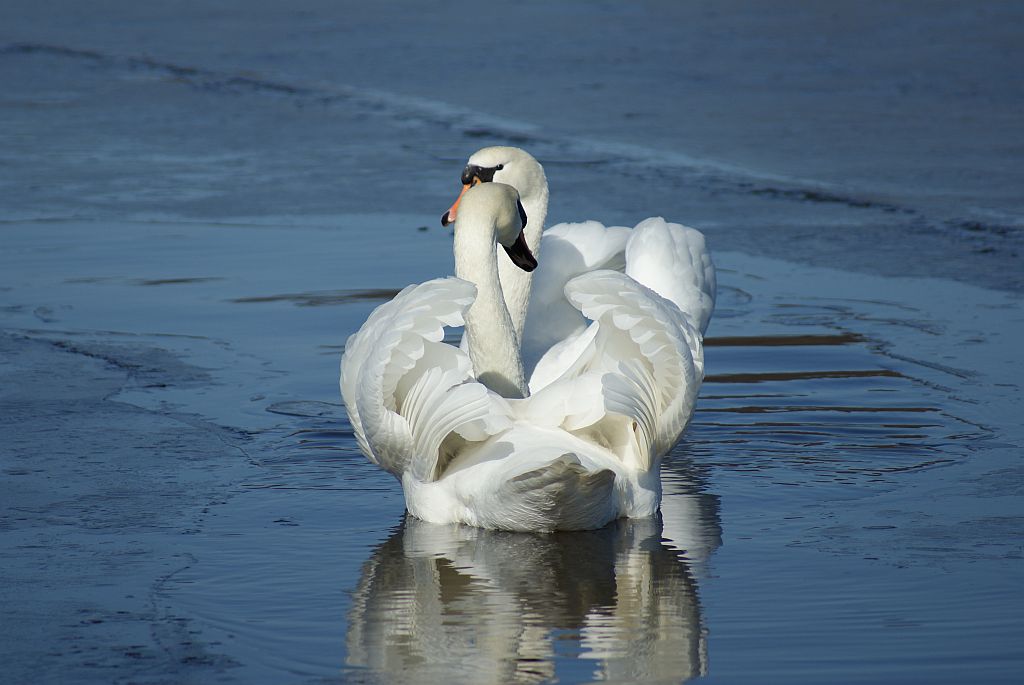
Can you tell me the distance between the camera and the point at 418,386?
5395mm

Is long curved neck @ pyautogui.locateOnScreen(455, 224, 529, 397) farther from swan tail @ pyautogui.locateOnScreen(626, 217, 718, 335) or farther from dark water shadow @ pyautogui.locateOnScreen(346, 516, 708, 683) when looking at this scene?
swan tail @ pyautogui.locateOnScreen(626, 217, 718, 335)

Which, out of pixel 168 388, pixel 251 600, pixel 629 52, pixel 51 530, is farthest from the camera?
pixel 629 52

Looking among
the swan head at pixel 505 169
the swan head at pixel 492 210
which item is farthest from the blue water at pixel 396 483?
the swan head at pixel 505 169

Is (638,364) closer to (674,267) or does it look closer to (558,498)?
(558,498)

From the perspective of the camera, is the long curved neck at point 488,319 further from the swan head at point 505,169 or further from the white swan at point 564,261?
the swan head at point 505,169

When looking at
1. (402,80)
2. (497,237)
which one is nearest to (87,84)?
(402,80)

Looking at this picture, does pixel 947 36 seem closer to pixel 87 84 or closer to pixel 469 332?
pixel 87 84

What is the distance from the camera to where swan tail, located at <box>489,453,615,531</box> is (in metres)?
5.04

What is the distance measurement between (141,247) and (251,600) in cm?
577

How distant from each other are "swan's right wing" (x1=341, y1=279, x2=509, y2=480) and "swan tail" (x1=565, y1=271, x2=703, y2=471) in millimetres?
352

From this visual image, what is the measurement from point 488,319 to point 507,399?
328 mm

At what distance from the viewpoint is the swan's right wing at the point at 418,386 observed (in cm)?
518

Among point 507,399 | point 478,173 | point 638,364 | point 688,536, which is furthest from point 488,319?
point 478,173

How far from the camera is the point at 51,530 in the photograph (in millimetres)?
5312
